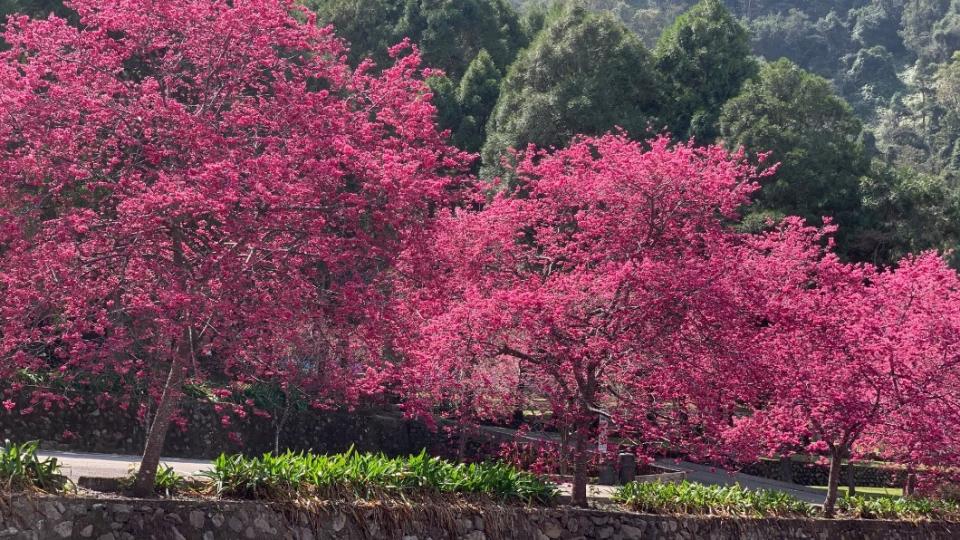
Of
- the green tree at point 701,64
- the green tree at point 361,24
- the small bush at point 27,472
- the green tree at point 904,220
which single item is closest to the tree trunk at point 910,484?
the green tree at point 904,220

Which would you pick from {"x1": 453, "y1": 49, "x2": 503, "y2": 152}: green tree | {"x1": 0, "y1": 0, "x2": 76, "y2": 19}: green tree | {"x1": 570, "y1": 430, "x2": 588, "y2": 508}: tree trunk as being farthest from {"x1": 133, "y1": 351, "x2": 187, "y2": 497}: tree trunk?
{"x1": 453, "y1": 49, "x2": 503, "y2": 152}: green tree

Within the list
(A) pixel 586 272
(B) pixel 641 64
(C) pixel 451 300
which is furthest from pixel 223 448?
(B) pixel 641 64

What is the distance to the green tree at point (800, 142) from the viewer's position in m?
37.4

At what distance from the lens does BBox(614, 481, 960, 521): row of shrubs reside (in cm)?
1612

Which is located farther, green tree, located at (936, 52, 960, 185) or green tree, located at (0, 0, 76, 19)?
green tree, located at (936, 52, 960, 185)

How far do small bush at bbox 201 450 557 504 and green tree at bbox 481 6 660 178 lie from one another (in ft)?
81.7

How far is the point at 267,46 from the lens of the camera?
12156mm

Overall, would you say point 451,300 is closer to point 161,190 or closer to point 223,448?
point 161,190

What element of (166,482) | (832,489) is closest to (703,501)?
(832,489)

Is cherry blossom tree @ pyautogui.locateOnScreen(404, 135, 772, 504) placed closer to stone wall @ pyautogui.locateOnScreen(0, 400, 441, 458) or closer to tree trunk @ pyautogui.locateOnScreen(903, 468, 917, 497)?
stone wall @ pyautogui.locateOnScreen(0, 400, 441, 458)

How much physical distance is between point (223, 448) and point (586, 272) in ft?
42.3

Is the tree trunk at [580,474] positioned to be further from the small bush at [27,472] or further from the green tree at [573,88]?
the green tree at [573,88]

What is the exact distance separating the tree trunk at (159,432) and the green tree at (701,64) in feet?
112

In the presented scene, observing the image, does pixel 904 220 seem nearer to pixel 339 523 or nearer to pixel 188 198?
pixel 339 523
